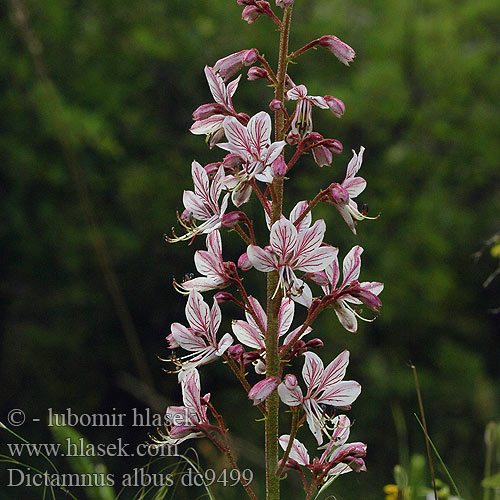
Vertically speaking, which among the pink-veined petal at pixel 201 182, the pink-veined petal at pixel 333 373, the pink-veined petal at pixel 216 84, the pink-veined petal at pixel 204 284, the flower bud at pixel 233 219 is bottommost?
the pink-veined petal at pixel 333 373

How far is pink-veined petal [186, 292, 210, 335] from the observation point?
2.19 meters

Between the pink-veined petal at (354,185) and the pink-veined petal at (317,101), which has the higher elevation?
the pink-veined petal at (317,101)

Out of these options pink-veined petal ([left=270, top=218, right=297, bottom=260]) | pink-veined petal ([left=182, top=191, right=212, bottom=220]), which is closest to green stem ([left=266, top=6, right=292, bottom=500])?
pink-veined petal ([left=270, top=218, right=297, bottom=260])

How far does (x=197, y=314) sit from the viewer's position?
2.20 meters

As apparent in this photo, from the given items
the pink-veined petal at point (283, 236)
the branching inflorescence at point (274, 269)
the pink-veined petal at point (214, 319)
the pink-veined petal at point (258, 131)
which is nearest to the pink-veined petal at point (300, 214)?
the branching inflorescence at point (274, 269)

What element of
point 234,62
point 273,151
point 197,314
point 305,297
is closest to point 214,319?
point 197,314

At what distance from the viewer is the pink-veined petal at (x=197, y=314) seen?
219 centimetres

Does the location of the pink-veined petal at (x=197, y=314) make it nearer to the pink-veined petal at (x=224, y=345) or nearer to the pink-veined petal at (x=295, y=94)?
the pink-veined petal at (x=224, y=345)

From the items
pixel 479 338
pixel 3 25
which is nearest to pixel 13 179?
pixel 3 25

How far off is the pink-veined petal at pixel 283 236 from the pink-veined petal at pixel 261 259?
0.03 m

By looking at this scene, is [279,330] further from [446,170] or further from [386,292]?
[446,170]

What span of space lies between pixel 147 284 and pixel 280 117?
9.80 metres

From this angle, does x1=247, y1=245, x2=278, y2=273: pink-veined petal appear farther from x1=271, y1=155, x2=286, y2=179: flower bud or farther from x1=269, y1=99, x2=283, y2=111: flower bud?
x1=269, y1=99, x2=283, y2=111: flower bud

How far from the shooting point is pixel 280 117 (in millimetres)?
2188
